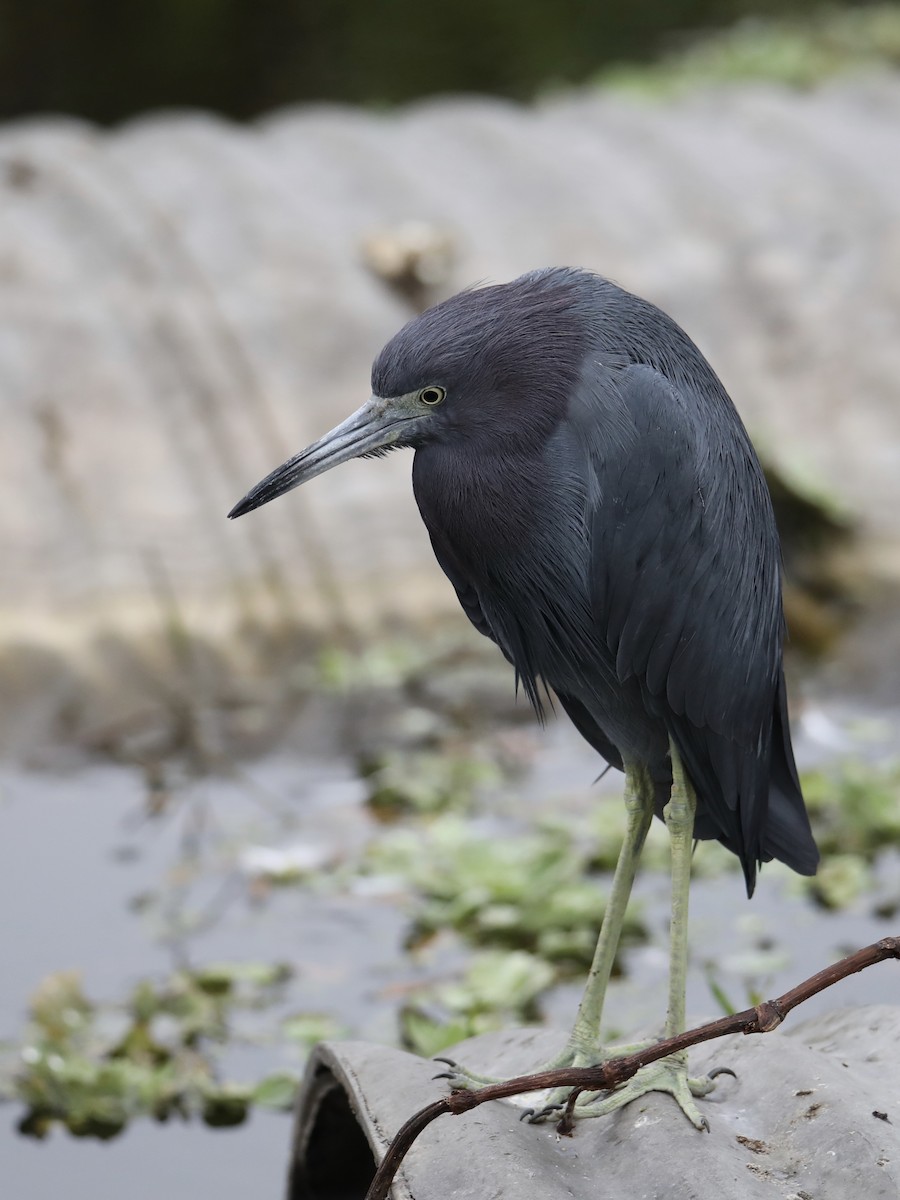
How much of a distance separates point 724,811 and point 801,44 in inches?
416

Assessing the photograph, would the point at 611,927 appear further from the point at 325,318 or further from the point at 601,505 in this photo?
the point at 325,318

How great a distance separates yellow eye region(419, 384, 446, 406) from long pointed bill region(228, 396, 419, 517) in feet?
0.10

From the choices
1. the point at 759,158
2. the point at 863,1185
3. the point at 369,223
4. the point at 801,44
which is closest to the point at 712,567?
the point at 863,1185

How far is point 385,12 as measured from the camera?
44.8ft

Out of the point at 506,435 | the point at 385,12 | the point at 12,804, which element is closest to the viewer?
the point at 506,435

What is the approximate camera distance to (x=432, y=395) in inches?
92.1

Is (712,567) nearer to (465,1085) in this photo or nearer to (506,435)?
(506,435)

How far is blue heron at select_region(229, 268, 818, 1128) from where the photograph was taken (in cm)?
230

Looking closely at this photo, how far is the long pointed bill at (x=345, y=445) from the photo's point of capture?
237 centimetres

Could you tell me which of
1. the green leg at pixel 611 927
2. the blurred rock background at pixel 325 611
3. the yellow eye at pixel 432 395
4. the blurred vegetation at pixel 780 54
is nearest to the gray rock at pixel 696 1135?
the green leg at pixel 611 927

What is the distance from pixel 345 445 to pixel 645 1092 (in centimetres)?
108

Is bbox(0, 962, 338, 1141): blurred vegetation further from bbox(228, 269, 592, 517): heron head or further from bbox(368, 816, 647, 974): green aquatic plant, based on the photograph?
bbox(228, 269, 592, 517): heron head

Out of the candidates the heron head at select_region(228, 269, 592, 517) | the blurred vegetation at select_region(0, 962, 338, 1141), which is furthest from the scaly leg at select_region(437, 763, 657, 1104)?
the blurred vegetation at select_region(0, 962, 338, 1141)

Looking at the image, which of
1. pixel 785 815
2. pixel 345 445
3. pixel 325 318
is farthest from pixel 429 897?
pixel 325 318
